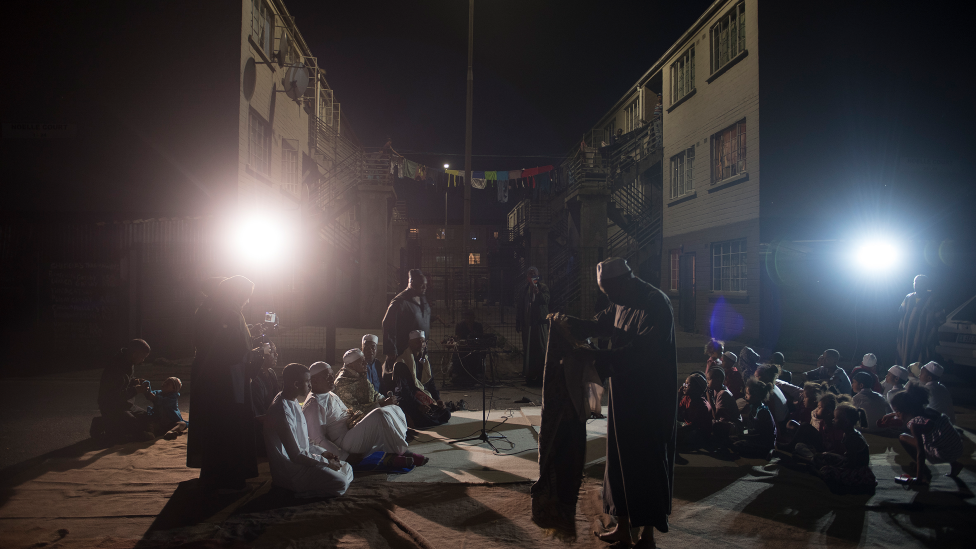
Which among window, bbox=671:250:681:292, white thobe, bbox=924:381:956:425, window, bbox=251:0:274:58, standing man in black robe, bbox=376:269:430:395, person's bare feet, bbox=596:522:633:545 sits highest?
window, bbox=251:0:274:58

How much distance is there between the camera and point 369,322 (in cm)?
1775

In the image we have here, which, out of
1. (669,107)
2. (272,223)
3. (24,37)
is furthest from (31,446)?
(669,107)

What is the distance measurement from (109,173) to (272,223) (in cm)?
397

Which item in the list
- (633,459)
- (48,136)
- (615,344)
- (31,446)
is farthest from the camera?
(48,136)

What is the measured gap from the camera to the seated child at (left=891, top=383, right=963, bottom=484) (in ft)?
15.3

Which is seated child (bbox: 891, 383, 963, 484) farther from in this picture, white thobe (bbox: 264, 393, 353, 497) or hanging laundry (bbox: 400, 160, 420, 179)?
hanging laundry (bbox: 400, 160, 420, 179)

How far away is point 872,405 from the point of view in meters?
6.47

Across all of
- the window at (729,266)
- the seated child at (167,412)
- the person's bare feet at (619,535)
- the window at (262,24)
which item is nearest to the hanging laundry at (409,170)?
the window at (262,24)

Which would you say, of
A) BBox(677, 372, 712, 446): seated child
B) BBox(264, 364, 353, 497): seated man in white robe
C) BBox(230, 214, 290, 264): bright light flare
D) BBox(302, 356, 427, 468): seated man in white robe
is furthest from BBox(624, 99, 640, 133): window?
BBox(264, 364, 353, 497): seated man in white robe

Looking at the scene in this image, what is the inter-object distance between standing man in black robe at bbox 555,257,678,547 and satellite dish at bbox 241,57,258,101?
1271 cm

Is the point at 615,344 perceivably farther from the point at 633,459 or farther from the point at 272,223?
the point at 272,223

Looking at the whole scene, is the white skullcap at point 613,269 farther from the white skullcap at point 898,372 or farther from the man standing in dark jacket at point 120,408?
the man standing in dark jacket at point 120,408

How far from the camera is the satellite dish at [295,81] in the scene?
597 inches

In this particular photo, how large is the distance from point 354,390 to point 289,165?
14816 millimetres
